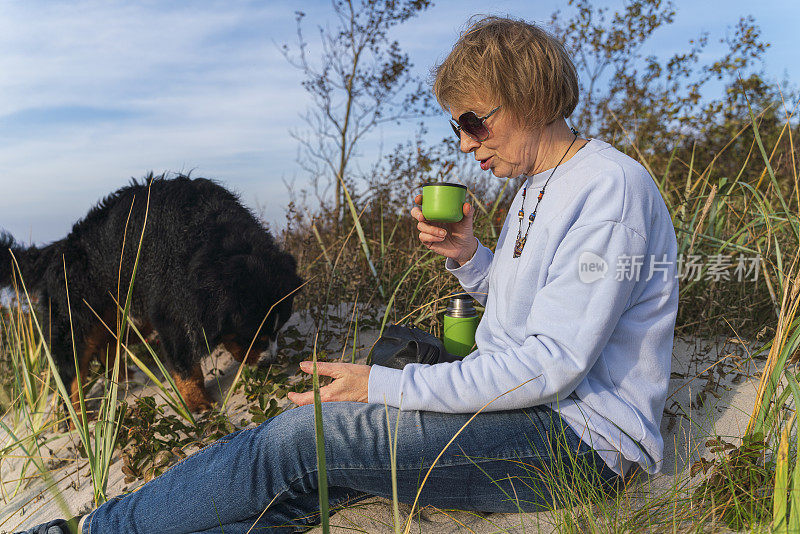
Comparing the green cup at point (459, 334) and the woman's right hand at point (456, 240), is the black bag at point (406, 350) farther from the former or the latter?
the woman's right hand at point (456, 240)

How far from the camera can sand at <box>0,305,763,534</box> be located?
201 centimetres

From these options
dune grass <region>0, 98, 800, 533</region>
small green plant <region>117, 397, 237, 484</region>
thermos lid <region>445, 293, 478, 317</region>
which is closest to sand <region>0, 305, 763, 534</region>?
dune grass <region>0, 98, 800, 533</region>

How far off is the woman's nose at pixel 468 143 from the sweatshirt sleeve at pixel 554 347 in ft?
1.68

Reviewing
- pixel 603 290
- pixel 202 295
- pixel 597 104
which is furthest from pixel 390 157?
pixel 603 290

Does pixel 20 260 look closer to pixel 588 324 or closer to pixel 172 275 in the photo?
pixel 172 275

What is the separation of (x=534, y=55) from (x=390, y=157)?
482 cm

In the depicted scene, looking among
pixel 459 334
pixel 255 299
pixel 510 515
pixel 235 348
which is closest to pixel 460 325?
pixel 459 334

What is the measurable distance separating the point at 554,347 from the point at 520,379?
0.14 meters

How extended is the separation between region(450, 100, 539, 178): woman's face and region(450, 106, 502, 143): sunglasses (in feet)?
0.04

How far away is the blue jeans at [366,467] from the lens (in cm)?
174

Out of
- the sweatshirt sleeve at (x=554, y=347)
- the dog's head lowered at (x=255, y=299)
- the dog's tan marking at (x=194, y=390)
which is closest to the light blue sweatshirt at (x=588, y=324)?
the sweatshirt sleeve at (x=554, y=347)

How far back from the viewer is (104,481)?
7.72ft

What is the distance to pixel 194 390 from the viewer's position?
3080mm

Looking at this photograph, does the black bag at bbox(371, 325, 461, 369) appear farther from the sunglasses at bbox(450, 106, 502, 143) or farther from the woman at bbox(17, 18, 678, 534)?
the sunglasses at bbox(450, 106, 502, 143)
